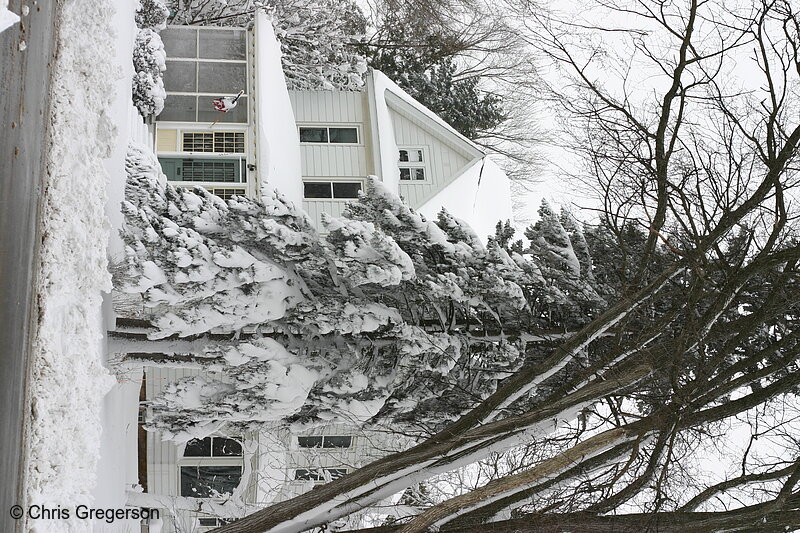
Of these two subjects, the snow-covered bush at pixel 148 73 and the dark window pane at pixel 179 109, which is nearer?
the snow-covered bush at pixel 148 73

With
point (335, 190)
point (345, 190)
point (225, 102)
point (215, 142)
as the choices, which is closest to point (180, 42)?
point (225, 102)

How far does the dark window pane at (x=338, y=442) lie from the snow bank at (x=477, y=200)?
5.38 meters

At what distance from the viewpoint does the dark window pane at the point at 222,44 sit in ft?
49.7

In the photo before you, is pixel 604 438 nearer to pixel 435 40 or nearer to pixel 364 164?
pixel 364 164

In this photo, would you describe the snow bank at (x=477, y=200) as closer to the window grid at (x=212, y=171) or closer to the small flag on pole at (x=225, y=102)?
the window grid at (x=212, y=171)

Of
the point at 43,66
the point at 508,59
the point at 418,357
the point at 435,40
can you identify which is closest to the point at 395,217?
the point at 418,357

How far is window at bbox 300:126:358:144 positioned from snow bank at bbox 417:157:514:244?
8.05 feet

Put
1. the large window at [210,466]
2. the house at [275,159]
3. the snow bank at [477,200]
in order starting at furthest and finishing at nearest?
the snow bank at [477,200]
the large window at [210,466]
the house at [275,159]

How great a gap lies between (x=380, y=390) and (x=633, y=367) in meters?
3.83

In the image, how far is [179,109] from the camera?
14617 millimetres

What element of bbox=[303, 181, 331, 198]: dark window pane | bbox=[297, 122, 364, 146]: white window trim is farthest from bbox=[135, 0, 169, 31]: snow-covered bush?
bbox=[303, 181, 331, 198]: dark window pane

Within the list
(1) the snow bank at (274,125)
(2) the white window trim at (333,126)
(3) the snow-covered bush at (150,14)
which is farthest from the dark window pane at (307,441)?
(3) the snow-covered bush at (150,14)

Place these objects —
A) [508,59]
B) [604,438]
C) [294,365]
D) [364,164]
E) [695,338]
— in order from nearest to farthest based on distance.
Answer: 1. [604,438]
2. [695,338]
3. [294,365]
4. [364,164]
5. [508,59]

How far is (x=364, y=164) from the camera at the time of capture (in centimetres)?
1697
